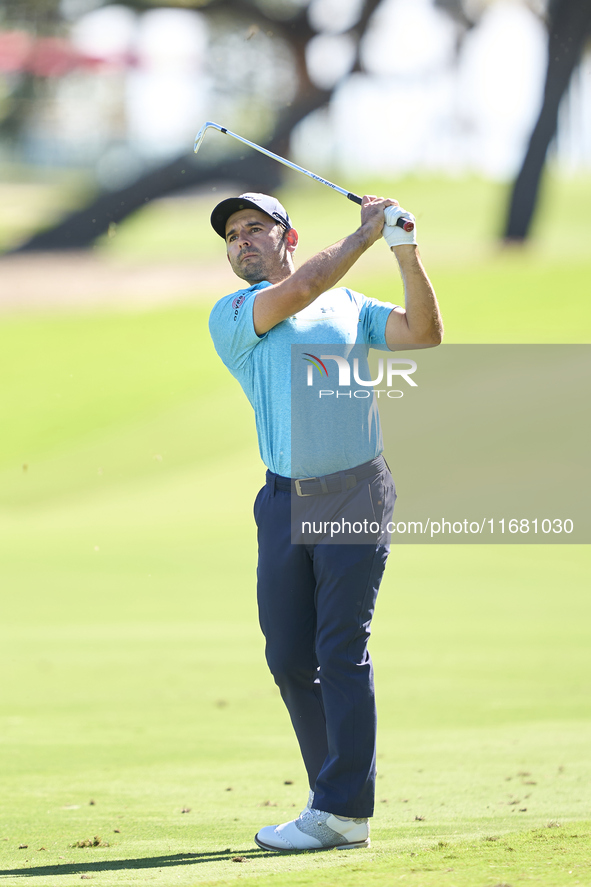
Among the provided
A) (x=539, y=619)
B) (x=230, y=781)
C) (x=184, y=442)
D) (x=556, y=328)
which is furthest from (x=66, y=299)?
(x=230, y=781)

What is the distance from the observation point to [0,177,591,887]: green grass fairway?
2.62 meters

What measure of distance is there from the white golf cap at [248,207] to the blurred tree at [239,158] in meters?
17.9

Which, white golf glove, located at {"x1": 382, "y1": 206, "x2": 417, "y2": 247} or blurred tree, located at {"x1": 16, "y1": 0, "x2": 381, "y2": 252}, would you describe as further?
blurred tree, located at {"x1": 16, "y1": 0, "x2": 381, "y2": 252}

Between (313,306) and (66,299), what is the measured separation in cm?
1686

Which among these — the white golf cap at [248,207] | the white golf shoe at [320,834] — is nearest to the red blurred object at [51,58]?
the white golf cap at [248,207]

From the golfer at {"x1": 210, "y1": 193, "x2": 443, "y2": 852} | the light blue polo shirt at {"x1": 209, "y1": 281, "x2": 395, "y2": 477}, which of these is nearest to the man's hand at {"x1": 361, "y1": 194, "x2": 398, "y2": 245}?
the golfer at {"x1": 210, "y1": 193, "x2": 443, "y2": 852}

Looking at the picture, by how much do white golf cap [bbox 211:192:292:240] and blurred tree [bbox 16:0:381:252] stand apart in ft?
58.7

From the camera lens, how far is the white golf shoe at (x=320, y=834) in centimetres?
270

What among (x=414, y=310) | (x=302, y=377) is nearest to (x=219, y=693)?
(x=302, y=377)

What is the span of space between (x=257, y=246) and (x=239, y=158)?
19988mm

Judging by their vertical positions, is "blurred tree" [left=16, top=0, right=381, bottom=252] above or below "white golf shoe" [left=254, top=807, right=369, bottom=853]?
above

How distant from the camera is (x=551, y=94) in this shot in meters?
19.6

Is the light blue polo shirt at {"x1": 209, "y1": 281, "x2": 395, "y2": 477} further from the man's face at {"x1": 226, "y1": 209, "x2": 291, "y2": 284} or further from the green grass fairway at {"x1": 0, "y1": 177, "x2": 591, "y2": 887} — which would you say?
the green grass fairway at {"x1": 0, "y1": 177, "x2": 591, "y2": 887}

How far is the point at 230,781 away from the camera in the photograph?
11.6ft
